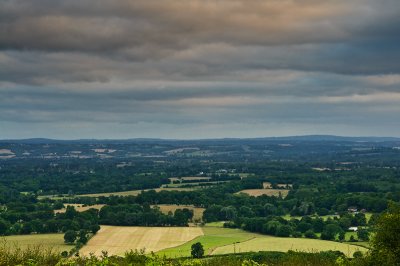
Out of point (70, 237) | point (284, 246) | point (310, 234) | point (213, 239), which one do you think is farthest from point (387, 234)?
point (70, 237)

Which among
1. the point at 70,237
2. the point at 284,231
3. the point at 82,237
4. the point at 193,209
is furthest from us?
the point at 193,209

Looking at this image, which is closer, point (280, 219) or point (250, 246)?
point (250, 246)

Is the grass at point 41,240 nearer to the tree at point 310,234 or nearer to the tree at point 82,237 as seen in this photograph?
the tree at point 82,237

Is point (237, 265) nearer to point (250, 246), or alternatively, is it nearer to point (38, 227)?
point (250, 246)

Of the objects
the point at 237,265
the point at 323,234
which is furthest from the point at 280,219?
the point at 237,265

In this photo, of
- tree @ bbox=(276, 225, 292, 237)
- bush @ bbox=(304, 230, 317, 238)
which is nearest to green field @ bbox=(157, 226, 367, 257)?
tree @ bbox=(276, 225, 292, 237)

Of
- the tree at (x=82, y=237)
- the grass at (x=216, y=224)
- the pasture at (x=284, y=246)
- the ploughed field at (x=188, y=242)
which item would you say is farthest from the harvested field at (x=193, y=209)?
the tree at (x=82, y=237)

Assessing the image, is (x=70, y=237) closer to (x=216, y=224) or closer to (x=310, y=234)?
(x=216, y=224)

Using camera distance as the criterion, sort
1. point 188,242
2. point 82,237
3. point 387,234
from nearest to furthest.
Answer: point 387,234 → point 188,242 → point 82,237

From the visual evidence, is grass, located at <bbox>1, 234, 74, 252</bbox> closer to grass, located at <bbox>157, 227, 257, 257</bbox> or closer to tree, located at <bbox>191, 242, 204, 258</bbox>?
grass, located at <bbox>157, 227, 257, 257</bbox>
